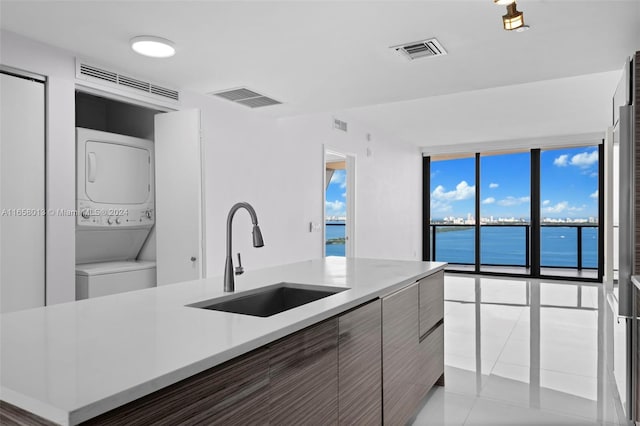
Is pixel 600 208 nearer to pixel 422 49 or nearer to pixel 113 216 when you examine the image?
pixel 422 49

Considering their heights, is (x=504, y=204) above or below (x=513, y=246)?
above

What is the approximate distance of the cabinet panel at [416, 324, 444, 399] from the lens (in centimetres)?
249

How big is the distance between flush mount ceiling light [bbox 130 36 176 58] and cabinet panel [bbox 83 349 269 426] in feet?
7.34

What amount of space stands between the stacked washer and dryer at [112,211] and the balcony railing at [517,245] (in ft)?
21.9

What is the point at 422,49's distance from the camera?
2.82 metres

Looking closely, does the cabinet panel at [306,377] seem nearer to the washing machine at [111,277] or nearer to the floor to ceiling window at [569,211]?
the washing machine at [111,277]

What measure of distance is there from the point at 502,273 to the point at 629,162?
637cm

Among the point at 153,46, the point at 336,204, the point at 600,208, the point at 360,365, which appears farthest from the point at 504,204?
the point at 360,365

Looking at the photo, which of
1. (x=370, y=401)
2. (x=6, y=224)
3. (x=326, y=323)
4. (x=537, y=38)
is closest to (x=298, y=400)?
(x=326, y=323)

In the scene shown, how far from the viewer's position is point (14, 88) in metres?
2.70

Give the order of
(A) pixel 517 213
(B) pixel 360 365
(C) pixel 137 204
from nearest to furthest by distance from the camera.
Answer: (B) pixel 360 365
(C) pixel 137 204
(A) pixel 517 213

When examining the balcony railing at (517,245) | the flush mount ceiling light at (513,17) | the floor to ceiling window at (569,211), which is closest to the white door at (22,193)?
the flush mount ceiling light at (513,17)

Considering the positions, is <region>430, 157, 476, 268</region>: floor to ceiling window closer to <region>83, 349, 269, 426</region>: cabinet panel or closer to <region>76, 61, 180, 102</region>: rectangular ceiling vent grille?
<region>76, 61, 180, 102</region>: rectangular ceiling vent grille

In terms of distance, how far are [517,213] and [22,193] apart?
30.3ft
